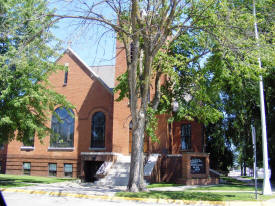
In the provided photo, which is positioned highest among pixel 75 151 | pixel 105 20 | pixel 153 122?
pixel 105 20

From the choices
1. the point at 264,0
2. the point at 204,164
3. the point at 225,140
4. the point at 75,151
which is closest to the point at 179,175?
the point at 204,164

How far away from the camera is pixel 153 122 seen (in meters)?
17.6

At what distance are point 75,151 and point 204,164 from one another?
412 inches

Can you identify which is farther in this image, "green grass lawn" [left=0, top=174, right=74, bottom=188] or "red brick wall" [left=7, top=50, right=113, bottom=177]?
"red brick wall" [left=7, top=50, right=113, bottom=177]

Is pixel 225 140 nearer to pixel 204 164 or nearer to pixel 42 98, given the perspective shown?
pixel 204 164

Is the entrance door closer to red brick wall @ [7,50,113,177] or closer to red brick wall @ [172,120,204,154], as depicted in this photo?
red brick wall @ [7,50,113,177]

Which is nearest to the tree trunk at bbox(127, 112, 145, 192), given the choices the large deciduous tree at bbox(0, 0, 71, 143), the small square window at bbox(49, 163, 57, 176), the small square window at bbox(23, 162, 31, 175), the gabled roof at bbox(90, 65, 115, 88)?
the large deciduous tree at bbox(0, 0, 71, 143)

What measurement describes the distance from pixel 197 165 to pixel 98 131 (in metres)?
8.58

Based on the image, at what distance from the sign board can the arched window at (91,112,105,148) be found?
760cm

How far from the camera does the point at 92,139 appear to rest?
25.0m

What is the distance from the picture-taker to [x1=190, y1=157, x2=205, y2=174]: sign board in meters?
20.4

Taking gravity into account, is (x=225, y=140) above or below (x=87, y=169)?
above

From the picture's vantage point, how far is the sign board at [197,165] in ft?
67.0

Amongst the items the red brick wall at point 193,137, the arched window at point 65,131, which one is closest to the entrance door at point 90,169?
the arched window at point 65,131
